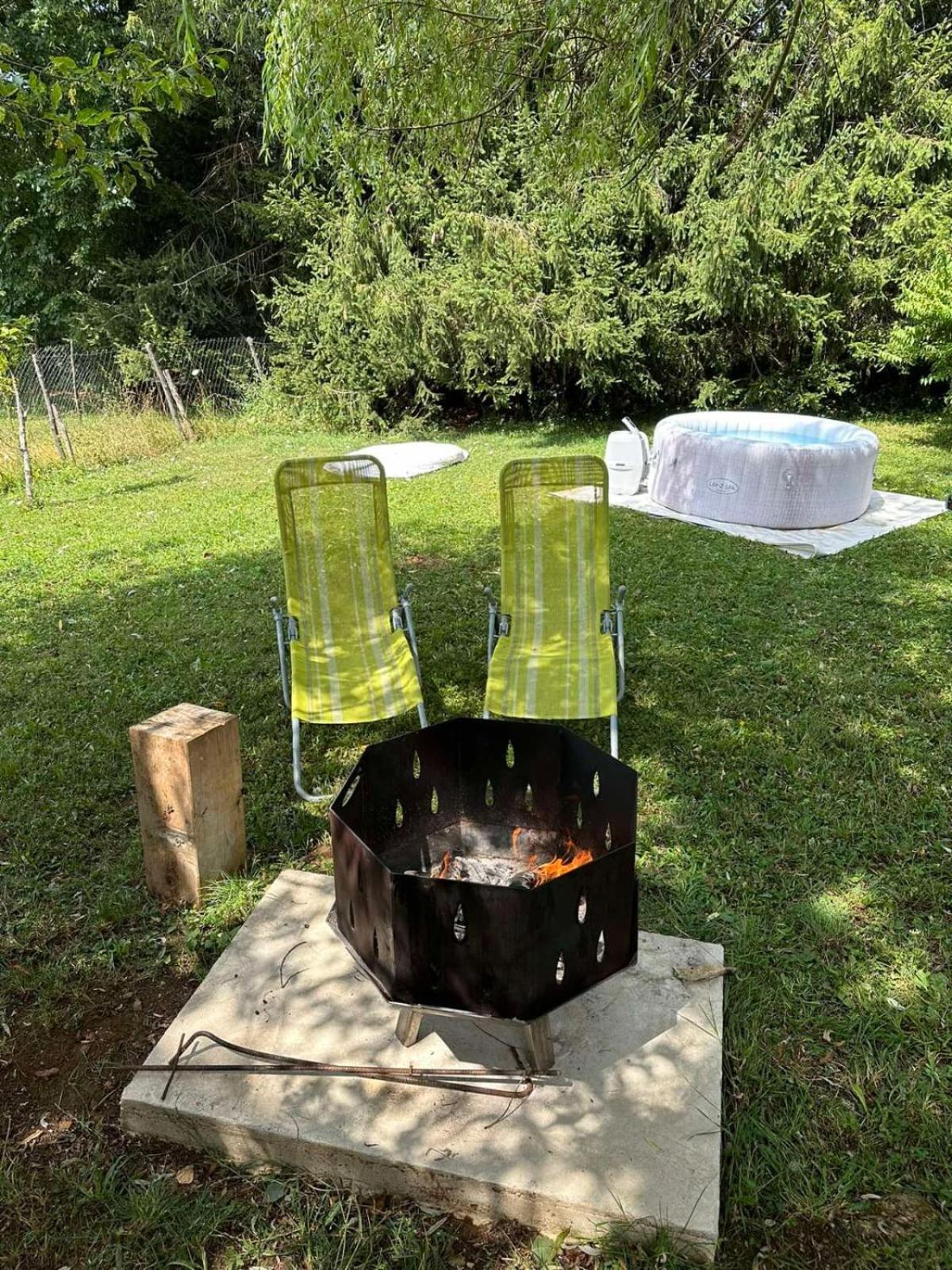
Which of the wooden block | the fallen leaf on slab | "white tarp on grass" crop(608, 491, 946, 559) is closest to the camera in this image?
the fallen leaf on slab

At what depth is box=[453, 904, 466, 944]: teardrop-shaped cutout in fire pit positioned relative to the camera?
190 cm

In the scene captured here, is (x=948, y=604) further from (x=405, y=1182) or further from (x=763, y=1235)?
(x=405, y=1182)

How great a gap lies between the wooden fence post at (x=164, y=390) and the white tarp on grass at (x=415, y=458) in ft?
11.9

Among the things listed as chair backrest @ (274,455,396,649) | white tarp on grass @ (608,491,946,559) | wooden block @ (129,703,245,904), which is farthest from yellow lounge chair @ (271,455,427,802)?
white tarp on grass @ (608,491,946,559)

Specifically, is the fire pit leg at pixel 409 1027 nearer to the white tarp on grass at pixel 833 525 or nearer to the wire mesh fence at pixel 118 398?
the white tarp on grass at pixel 833 525

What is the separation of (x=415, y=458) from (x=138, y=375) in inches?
237

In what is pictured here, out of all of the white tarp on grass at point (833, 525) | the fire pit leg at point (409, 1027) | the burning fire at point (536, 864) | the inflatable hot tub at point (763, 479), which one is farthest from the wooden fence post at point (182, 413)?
the fire pit leg at point (409, 1027)

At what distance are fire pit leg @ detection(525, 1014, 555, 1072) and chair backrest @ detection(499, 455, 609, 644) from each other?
2177 mm

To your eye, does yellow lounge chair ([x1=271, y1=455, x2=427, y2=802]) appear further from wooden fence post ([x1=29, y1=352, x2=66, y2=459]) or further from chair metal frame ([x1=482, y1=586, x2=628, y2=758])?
wooden fence post ([x1=29, y1=352, x2=66, y2=459])

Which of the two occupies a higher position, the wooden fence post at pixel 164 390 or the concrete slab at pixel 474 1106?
the wooden fence post at pixel 164 390

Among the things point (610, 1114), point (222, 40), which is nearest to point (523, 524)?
point (610, 1114)

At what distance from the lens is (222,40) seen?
1386 centimetres

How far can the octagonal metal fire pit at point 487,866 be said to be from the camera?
1895mm

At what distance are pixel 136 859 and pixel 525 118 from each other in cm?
1235
